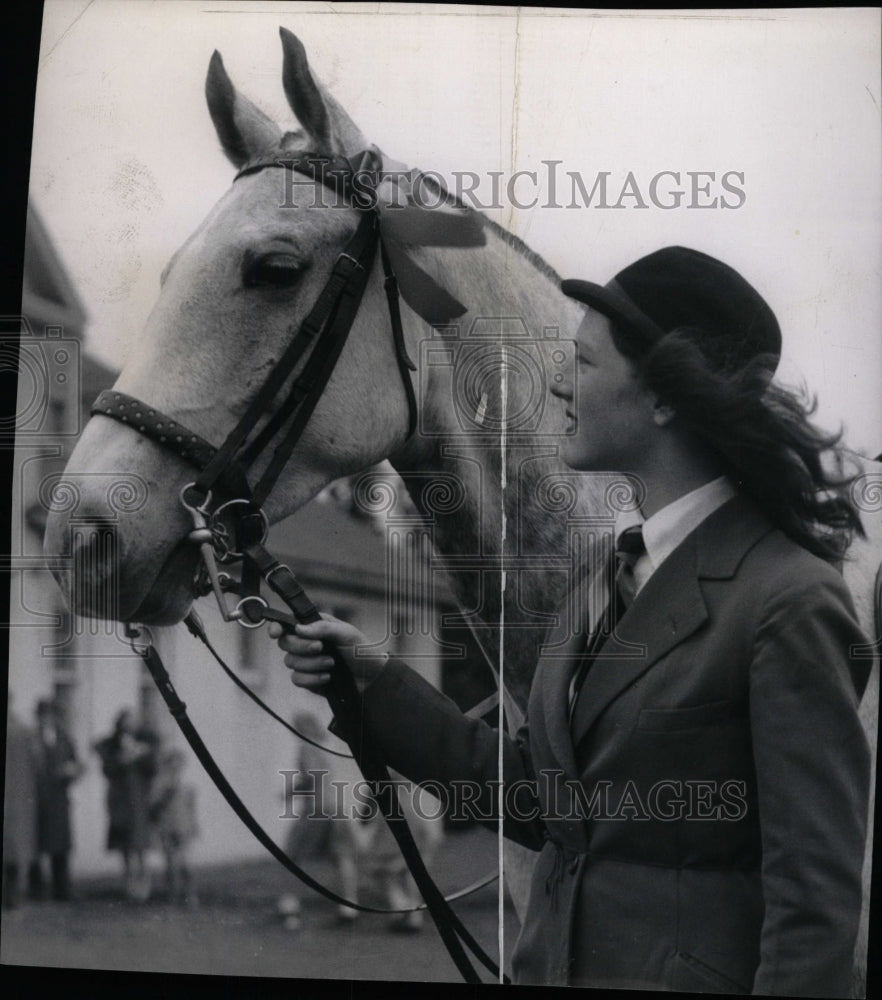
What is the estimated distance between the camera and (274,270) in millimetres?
3510

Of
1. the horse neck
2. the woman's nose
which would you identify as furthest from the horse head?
the woman's nose

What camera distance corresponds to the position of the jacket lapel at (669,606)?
3.45 meters

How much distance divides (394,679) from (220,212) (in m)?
1.46

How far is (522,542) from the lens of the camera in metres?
3.62

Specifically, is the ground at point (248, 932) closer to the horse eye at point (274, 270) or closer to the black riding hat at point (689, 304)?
the black riding hat at point (689, 304)

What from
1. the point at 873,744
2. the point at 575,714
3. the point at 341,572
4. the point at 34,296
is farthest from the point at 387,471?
the point at 873,744

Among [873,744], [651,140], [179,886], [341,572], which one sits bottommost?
[179,886]

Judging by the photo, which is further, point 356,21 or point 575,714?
point 356,21

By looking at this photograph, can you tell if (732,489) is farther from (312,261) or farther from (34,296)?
(34,296)

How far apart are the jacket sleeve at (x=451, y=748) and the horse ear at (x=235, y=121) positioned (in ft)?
5.14

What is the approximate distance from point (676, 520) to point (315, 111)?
62.1 inches

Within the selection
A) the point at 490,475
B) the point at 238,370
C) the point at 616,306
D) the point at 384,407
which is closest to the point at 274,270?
the point at 238,370

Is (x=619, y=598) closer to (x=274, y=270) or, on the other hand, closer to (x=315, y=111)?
(x=274, y=270)

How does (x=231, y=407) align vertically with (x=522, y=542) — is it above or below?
above
